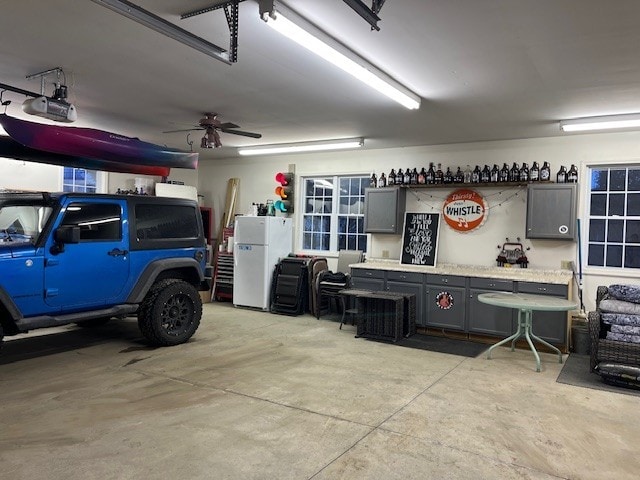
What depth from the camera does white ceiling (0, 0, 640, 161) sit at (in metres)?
3.21

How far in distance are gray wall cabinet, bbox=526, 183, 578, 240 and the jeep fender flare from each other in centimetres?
481

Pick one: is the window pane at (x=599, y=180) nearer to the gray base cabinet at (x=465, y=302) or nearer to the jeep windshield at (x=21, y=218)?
the gray base cabinet at (x=465, y=302)

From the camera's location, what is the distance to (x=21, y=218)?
15.9 feet

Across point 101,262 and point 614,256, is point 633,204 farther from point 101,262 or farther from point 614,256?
point 101,262

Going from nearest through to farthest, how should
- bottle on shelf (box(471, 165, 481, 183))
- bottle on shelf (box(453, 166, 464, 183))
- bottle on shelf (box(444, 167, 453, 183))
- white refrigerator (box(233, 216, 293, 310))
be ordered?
bottle on shelf (box(471, 165, 481, 183)), bottle on shelf (box(453, 166, 464, 183)), bottle on shelf (box(444, 167, 453, 183)), white refrigerator (box(233, 216, 293, 310))

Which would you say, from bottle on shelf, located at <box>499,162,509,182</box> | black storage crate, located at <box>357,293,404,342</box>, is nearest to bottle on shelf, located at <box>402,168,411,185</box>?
bottle on shelf, located at <box>499,162,509,182</box>

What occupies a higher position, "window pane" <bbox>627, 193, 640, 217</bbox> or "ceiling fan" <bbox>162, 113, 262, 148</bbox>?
"ceiling fan" <bbox>162, 113, 262, 148</bbox>

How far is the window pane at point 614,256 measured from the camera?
21.3 feet

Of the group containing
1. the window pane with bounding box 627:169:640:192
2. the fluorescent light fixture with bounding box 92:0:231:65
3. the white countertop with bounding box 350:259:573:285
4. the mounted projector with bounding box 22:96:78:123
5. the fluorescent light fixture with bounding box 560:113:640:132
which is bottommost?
the white countertop with bounding box 350:259:573:285

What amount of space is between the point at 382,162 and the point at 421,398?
4.93 meters

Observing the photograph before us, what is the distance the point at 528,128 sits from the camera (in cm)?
639

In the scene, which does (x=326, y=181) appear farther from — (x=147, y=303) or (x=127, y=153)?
(x=147, y=303)

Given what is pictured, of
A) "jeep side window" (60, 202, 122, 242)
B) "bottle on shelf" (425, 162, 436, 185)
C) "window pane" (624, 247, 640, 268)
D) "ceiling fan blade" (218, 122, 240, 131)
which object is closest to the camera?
"jeep side window" (60, 202, 122, 242)

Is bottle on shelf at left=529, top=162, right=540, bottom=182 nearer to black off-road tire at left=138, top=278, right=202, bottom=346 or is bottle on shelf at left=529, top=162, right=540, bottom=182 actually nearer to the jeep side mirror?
black off-road tire at left=138, top=278, right=202, bottom=346
